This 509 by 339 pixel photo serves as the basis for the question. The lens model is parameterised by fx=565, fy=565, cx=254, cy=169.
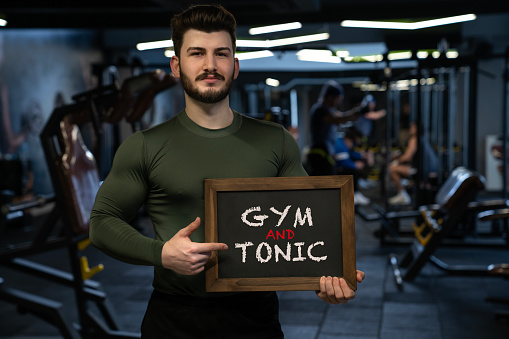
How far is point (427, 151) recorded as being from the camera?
645 centimetres

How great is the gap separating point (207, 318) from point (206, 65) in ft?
2.04

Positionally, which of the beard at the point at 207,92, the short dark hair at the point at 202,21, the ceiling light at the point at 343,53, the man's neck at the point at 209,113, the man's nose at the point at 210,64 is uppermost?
the ceiling light at the point at 343,53

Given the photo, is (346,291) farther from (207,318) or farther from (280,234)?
(207,318)

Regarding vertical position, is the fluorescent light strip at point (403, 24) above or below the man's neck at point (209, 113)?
above

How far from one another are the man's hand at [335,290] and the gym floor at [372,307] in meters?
2.09

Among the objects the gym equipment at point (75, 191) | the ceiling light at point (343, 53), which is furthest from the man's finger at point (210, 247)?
the ceiling light at point (343, 53)

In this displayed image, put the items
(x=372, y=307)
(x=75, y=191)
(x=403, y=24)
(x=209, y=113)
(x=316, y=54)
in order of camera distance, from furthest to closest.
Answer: (x=316, y=54) → (x=403, y=24) → (x=372, y=307) → (x=75, y=191) → (x=209, y=113)

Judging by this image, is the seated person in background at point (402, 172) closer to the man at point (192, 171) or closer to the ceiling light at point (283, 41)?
the ceiling light at point (283, 41)

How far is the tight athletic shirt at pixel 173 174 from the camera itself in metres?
1.36

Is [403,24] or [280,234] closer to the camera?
[280,234]

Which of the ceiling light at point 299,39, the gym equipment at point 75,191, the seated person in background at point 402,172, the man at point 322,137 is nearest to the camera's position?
the gym equipment at point 75,191

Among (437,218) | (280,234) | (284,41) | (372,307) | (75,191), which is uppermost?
(284,41)

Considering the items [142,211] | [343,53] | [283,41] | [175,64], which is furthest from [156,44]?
[175,64]

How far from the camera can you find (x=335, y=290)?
125cm
